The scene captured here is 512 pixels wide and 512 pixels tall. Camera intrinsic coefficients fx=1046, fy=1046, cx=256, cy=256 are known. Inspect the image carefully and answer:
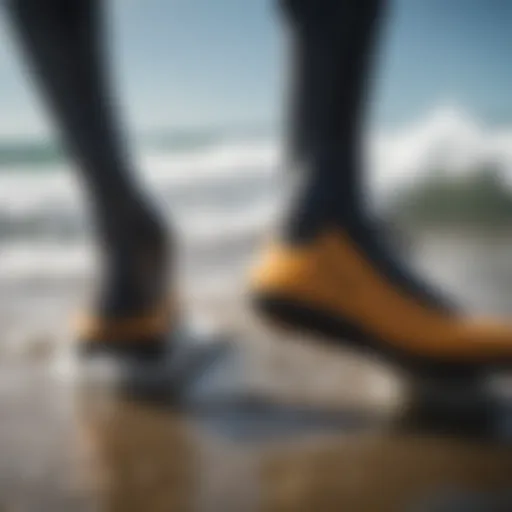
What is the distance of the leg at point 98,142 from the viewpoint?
2.99 feet

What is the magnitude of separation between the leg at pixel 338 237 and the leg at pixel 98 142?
201mm

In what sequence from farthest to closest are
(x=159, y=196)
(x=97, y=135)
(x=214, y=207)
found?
(x=214, y=207)
(x=159, y=196)
(x=97, y=135)

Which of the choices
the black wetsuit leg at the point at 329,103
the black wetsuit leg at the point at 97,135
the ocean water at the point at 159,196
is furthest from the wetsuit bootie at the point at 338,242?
the ocean water at the point at 159,196

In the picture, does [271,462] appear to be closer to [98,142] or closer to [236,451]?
[236,451]

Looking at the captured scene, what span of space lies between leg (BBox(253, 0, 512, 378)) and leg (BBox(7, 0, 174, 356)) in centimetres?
20

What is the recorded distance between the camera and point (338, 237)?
83cm

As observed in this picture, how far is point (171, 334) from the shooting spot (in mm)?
1008

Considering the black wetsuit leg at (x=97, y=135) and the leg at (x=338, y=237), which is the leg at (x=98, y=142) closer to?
the black wetsuit leg at (x=97, y=135)

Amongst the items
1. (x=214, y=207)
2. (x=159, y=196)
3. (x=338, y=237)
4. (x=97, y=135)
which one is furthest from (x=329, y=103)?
(x=214, y=207)

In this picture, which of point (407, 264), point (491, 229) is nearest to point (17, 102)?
point (491, 229)

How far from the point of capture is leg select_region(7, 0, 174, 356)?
91cm

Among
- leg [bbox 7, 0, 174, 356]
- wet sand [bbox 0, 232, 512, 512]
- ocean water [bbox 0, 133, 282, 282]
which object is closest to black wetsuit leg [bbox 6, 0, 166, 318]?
leg [bbox 7, 0, 174, 356]

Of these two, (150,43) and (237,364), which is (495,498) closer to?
(237,364)

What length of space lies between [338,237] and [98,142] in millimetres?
257
